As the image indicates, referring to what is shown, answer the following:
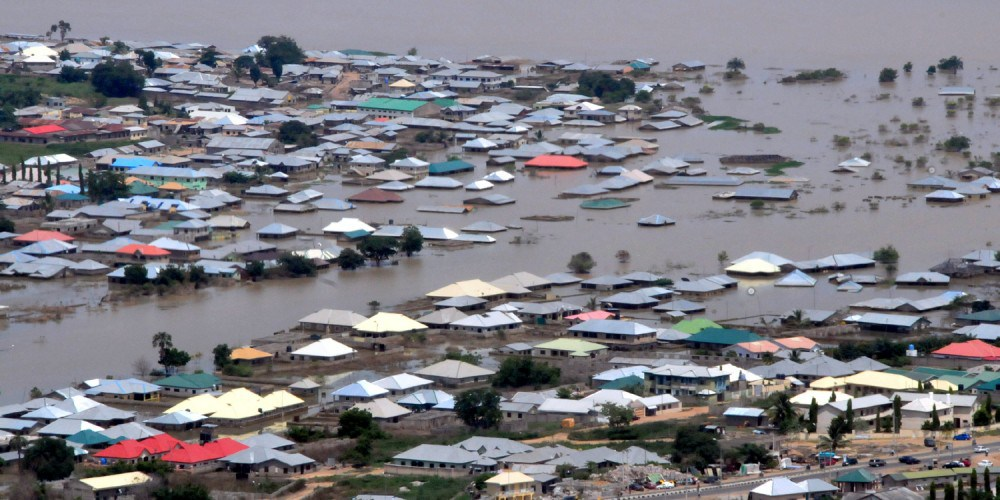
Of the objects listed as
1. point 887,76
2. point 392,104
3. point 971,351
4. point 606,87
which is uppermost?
point 887,76

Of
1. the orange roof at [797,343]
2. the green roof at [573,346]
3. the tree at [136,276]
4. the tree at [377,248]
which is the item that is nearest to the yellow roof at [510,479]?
the green roof at [573,346]

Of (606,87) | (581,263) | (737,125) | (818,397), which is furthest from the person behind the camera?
(606,87)

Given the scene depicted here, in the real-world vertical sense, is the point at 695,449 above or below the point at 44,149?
above

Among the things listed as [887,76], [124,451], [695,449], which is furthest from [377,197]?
[887,76]

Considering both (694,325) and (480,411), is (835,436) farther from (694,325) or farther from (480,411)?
A: (694,325)

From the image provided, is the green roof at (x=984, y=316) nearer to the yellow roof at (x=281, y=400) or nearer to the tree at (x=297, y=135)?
the yellow roof at (x=281, y=400)

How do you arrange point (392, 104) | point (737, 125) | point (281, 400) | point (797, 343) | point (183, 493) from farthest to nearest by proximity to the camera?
point (392, 104) < point (737, 125) < point (797, 343) < point (281, 400) < point (183, 493)
